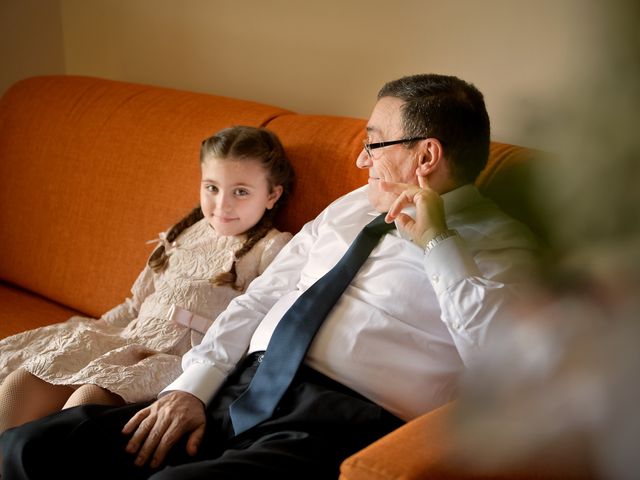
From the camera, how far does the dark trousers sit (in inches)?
43.7

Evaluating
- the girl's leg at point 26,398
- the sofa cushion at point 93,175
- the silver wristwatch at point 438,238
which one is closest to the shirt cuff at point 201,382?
the girl's leg at point 26,398

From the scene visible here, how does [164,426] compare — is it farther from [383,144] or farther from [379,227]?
[383,144]

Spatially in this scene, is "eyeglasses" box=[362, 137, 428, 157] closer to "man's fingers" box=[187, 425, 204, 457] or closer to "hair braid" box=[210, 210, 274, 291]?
"hair braid" box=[210, 210, 274, 291]

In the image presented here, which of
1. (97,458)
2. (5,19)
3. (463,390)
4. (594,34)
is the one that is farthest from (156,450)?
(5,19)

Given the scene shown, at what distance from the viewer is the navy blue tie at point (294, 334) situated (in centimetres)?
124

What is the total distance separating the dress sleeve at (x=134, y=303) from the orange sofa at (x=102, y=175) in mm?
119

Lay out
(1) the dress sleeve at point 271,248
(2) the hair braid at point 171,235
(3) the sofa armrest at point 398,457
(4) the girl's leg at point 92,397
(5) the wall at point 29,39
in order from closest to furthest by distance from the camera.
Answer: (3) the sofa armrest at point 398,457 → (4) the girl's leg at point 92,397 → (1) the dress sleeve at point 271,248 → (2) the hair braid at point 171,235 → (5) the wall at point 29,39

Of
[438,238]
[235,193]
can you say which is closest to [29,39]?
[235,193]

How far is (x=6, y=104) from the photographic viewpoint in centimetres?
238

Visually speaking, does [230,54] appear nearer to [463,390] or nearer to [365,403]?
[365,403]

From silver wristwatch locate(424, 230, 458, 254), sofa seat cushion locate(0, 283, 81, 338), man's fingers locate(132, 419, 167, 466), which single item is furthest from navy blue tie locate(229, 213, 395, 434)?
sofa seat cushion locate(0, 283, 81, 338)

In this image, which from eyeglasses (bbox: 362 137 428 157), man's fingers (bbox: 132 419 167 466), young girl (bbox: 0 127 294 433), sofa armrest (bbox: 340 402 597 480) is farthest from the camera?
young girl (bbox: 0 127 294 433)

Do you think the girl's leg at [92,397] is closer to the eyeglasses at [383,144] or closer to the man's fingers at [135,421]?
the man's fingers at [135,421]

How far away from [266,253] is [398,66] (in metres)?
0.59
